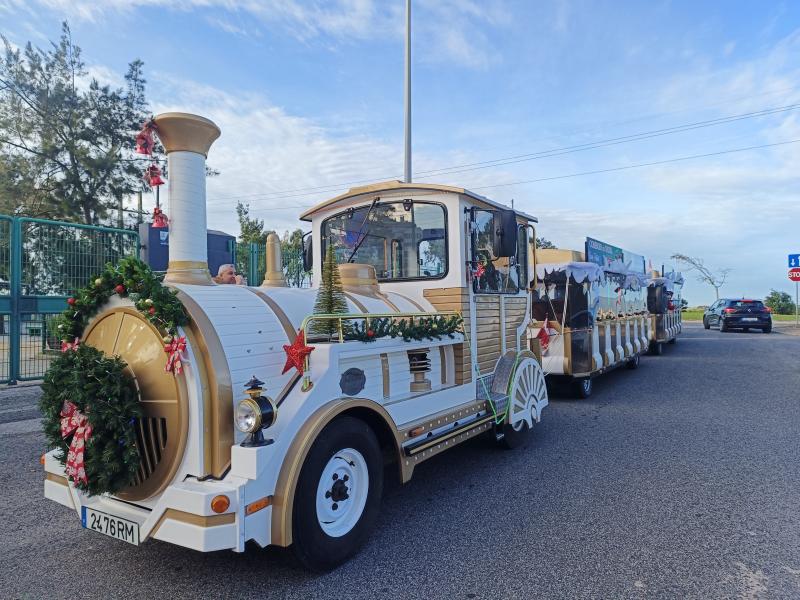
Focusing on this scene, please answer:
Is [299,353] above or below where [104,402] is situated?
above

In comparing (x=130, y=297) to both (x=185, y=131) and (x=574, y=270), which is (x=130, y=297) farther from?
(x=574, y=270)

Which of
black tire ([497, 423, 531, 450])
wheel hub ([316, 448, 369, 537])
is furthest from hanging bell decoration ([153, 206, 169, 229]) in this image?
black tire ([497, 423, 531, 450])

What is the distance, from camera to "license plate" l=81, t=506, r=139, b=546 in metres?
2.59

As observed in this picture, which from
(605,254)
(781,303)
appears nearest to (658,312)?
(605,254)

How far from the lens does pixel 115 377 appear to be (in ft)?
8.55

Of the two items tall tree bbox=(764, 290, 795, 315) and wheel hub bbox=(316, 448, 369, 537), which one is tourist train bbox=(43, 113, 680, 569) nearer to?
wheel hub bbox=(316, 448, 369, 537)

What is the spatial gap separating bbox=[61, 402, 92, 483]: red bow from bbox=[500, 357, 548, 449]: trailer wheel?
343 cm

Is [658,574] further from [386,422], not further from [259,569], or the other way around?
[259,569]

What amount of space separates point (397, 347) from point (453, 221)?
1527mm

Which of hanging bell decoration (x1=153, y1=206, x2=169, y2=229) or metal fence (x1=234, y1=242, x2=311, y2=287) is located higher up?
metal fence (x1=234, y1=242, x2=311, y2=287)

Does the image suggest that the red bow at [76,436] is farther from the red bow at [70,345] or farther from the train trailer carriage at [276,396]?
the red bow at [70,345]

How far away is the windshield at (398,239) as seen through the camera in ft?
15.3

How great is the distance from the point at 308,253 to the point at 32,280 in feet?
17.7

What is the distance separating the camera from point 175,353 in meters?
2.53
